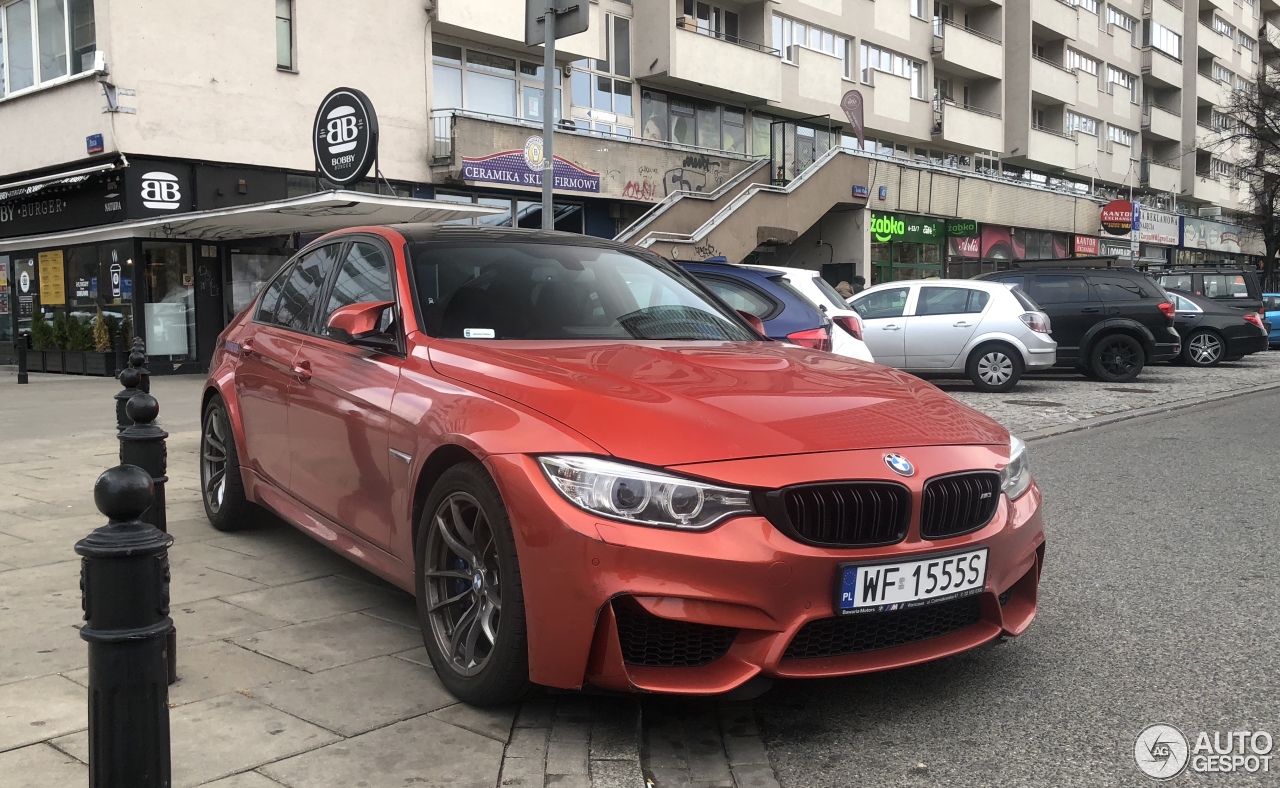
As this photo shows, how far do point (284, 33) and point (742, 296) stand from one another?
13.9 m

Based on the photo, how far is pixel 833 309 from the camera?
9617 mm

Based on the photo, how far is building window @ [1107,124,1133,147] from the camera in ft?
161

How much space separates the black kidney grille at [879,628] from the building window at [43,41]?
18698mm

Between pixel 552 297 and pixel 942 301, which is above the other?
pixel 942 301

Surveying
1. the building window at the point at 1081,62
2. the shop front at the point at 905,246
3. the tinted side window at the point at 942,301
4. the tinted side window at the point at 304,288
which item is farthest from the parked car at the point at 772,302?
the building window at the point at 1081,62

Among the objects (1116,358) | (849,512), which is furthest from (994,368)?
(849,512)

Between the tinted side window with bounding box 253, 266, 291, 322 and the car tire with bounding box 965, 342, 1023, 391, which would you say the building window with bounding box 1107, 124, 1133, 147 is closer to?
the car tire with bounding box 965, 342, 1023, 391

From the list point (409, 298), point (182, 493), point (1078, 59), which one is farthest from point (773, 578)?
point (1078, 59)

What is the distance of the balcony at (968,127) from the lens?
36.5 metres

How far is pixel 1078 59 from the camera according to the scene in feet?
151

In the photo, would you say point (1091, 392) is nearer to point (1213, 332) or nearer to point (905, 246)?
point (1213, 332)

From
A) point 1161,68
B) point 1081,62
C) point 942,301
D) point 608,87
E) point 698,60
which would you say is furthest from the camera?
point 1161,68

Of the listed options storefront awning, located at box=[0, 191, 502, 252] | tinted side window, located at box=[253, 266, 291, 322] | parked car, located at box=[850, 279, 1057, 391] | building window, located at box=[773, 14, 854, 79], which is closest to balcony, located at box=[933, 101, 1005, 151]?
building window, located at box=[773, 14, 854, 79]

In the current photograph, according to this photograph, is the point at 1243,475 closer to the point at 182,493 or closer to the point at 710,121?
the point at 182,493
